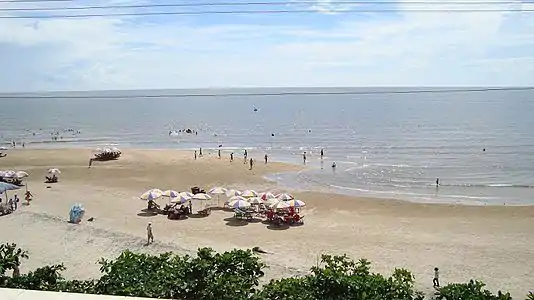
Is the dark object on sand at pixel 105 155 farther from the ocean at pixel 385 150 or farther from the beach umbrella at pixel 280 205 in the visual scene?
the beach umbrella at pixel 280 205

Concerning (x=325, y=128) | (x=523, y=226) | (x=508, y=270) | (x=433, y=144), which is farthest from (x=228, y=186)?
(x=325, y=128)

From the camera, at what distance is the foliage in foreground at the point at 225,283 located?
27.6 feet

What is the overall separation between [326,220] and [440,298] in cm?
1887

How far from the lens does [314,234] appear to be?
2389 cm

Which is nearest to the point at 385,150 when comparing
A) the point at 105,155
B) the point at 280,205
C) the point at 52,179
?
the point at 105,155

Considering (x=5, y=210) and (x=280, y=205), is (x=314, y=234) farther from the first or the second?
(x=5, y=210)

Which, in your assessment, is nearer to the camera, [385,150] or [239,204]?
[239,204]

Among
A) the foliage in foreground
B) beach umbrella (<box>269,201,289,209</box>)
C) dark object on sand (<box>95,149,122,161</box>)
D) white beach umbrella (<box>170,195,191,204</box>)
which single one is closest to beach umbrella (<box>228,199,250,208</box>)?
beach umbrella (<box>269,201,289,209</box>)

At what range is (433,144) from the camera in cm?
6544

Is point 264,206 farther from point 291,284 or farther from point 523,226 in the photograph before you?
point 291,284

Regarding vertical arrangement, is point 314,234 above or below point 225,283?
below

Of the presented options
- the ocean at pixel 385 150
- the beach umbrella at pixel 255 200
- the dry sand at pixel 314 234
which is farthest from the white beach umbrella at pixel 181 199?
the ocean at pixel 385 150

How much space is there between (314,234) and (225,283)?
15439 millimetres

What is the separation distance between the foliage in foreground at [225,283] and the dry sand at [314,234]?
267 inches
